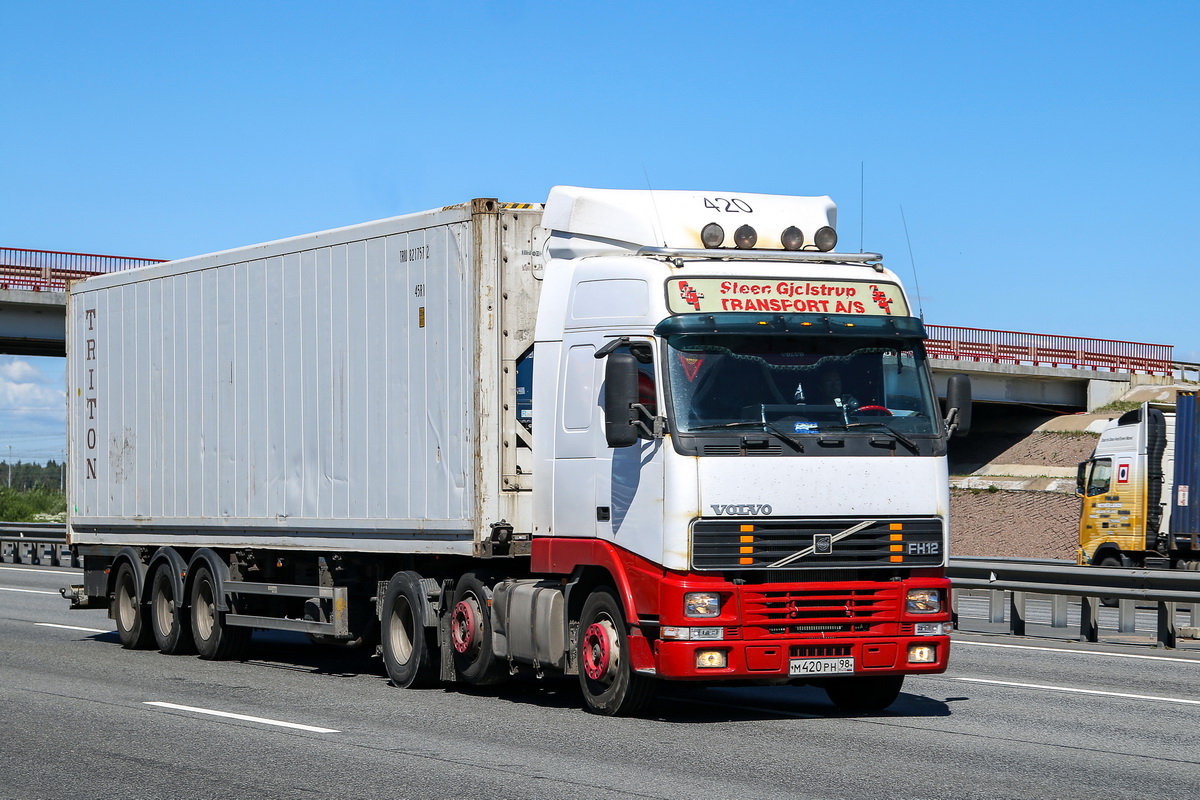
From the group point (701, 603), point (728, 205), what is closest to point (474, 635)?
point (701, 603)

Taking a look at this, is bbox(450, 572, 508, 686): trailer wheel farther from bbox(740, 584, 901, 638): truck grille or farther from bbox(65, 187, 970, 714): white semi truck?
bbox(740, 584, 901, 638): truck grille

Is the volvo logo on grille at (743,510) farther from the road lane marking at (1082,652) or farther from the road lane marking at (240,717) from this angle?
the road lane marking at (1082,652)

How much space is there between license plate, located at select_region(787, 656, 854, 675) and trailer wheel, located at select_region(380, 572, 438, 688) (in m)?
3.67

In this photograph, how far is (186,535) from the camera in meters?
17.1

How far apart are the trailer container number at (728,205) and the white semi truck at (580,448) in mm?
36

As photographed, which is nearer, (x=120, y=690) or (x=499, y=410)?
(x=499, y=410)

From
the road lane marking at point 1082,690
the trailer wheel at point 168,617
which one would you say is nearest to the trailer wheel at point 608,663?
the road lane marking at point 1082,690

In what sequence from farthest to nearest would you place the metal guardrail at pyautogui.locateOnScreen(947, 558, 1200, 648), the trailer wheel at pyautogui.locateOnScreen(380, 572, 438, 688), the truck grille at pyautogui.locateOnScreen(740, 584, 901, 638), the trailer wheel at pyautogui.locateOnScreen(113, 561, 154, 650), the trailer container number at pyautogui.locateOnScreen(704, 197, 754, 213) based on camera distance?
the metal guardrail at pyautogui.locateOnScreen(947, 558, 1200, 648) < the trailer wheel at pyautogui.locateOnScreen(113, 561, 154, 650) < the trailer wheel at pyautogui.locateOnScreen(380, 572, 438, 688) < the trailer container number at pyautogui.locateOnScreen(704, 197, 754, 213) < the truck grille at pyautogui.locateOnScreen(740, 584, 901, 638)

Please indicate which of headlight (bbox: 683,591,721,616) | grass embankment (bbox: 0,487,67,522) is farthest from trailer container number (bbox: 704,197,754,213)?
grass embankment (bbox: 0,487,67,522)

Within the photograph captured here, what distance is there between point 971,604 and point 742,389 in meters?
16.7

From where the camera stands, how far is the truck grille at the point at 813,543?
10.8 meters

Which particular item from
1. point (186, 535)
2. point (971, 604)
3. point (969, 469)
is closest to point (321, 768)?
point (186, 535)

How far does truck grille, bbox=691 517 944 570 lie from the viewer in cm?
1082

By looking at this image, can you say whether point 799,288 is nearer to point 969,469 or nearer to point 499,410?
point 499,410
